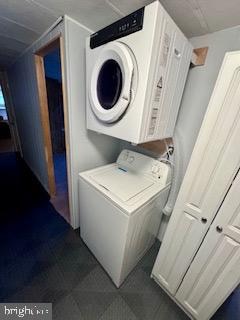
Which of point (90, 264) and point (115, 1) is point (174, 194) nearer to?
point (90, 264)

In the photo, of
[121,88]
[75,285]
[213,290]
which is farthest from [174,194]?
[75,285]

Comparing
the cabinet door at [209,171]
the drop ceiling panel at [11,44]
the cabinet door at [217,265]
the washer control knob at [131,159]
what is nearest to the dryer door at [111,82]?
the cabinet door at [209,171]

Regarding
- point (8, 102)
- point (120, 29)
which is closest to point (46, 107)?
point (120, 29)

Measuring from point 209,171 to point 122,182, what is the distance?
2.30ft

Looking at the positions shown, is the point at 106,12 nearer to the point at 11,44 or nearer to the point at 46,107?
the point at 46,107

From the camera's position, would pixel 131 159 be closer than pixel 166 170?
No

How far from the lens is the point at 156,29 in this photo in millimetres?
768

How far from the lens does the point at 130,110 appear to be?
3.11 feet

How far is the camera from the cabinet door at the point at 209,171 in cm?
75

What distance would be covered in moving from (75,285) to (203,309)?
102cm

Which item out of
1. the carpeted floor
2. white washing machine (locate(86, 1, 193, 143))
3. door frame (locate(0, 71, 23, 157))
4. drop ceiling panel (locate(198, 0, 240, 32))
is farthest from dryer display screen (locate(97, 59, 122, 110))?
door frame (locate(0, 71, 23, 157))

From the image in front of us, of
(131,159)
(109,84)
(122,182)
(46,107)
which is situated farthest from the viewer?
(46,107)

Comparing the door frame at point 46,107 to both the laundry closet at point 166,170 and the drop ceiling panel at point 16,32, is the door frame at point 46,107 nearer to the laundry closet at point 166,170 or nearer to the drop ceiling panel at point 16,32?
the drop ceiling panel at point 16,32

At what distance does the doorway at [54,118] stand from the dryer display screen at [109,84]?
19.0 inches
